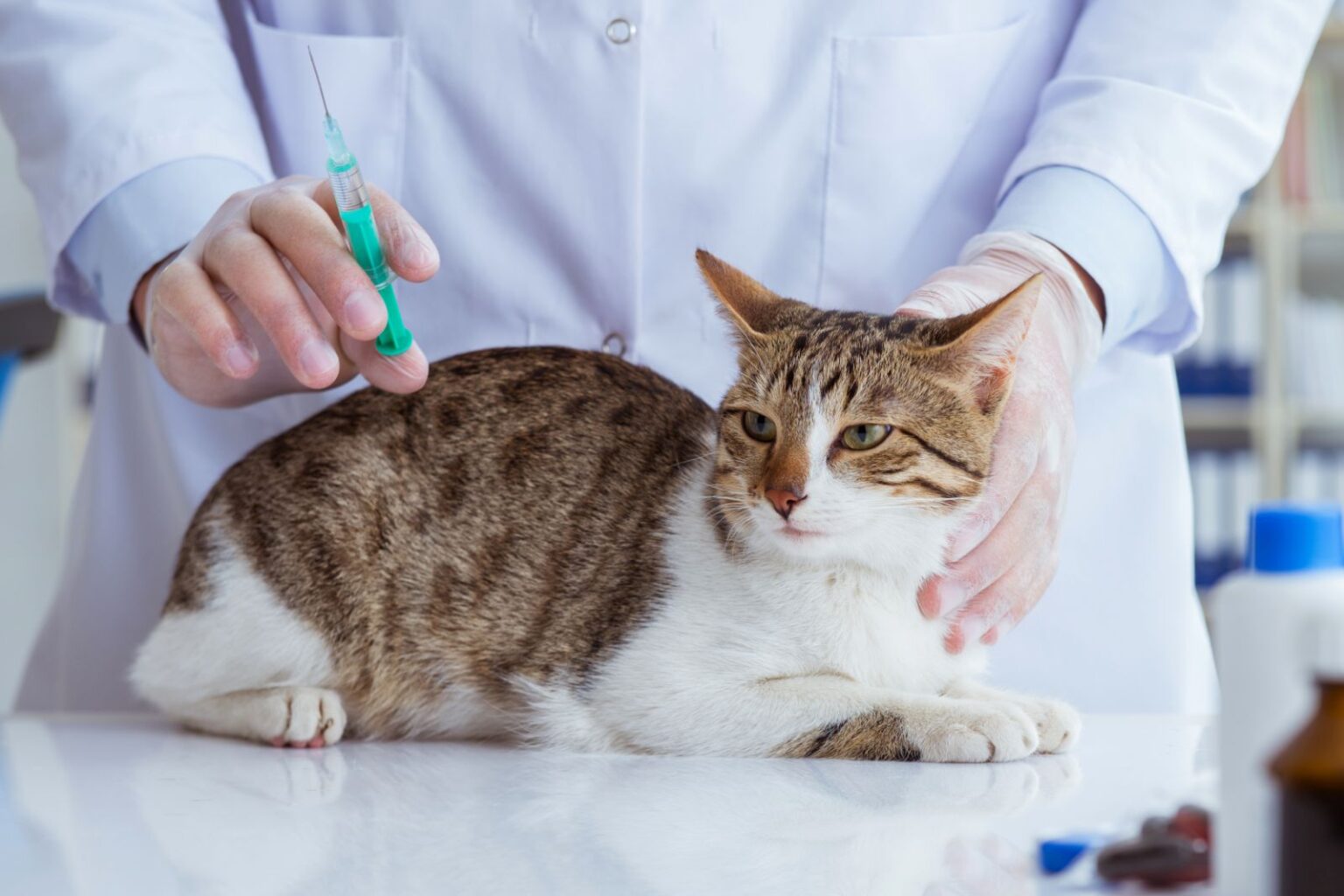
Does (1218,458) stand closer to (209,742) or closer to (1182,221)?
(1182,221)

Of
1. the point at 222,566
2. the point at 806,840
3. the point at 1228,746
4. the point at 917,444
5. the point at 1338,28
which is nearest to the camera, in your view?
the point at 1228,746

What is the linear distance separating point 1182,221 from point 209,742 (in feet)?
3.65

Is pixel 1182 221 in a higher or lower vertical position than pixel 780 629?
higher

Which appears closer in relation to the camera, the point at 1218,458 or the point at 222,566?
the point at 222,566

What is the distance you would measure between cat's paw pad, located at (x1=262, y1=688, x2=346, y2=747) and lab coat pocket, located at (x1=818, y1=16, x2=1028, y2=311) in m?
Result: 0.69

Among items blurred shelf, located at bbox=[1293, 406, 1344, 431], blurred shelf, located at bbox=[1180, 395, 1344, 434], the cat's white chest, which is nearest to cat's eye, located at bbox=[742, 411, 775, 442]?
the cat's white chest

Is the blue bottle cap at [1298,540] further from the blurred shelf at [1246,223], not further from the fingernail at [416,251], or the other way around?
the blurred shelf at [1246,223]

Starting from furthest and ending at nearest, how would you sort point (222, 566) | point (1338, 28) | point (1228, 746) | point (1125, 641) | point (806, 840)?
point (1338, 28)
point (1125, 641)
point (222, 566)
point (806, 840)
point (1228, 746)

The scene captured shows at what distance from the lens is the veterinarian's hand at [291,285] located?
1123 mm

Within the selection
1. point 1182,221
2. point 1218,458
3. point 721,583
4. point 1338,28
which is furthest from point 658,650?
point 1338,28

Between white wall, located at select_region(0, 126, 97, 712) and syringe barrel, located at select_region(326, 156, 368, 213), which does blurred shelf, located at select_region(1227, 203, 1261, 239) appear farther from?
white wall, located at select_region(0, 126, 97, 712)

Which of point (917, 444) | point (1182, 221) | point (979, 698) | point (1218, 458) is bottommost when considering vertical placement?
point (1218, 458)

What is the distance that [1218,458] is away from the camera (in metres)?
3.75

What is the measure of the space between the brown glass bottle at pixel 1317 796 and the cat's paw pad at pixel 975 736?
598 mm
